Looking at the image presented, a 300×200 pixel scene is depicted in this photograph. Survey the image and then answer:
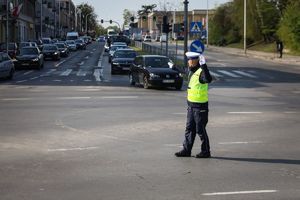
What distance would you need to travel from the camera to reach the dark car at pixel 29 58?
137ft

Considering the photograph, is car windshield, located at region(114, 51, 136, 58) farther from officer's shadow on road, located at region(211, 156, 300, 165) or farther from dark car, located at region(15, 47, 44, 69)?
officer's shadow on road, located at region(211, 156, 300, 165)

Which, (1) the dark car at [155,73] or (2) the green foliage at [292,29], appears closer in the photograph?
(1) the dark car at [155,73]

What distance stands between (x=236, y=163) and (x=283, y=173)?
97 cm

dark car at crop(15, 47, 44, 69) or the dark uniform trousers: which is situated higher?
dark car at crop(15, 47, 44, 69)

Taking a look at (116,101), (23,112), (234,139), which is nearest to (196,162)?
(234,139)

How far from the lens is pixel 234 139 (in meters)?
12.1

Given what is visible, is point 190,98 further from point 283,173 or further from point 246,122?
point 246,122

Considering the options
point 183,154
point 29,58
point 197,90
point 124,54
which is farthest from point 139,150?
point 29,58

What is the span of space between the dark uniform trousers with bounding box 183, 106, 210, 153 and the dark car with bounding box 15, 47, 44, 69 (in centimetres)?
3281

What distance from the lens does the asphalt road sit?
7742 millimetres

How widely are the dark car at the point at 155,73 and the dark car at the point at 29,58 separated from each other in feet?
48.8

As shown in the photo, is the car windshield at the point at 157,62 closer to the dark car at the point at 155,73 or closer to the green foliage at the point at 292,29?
the dark car at the point at 155,73

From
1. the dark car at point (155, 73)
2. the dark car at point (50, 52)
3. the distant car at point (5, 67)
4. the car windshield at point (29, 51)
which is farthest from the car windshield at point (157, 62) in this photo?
the dark car at point (50, 52)

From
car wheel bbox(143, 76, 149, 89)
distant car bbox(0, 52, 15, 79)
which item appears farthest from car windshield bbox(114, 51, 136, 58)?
car wheel bbox(143, 76, 149, 89)
